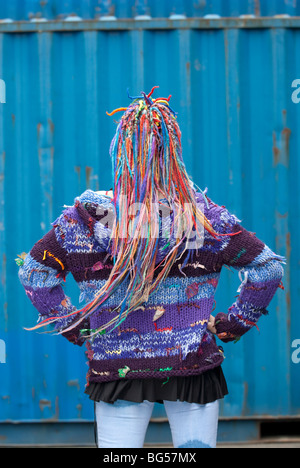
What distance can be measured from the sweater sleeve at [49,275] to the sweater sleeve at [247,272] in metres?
0.53

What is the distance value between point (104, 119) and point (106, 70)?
320 mm

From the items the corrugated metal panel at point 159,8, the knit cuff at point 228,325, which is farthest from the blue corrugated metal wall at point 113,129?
the knit cuff at point 228,325

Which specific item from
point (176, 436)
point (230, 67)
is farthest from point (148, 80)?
point (176, 436)

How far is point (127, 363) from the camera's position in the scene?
6.42 feet

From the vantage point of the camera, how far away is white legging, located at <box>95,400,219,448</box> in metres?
1.91

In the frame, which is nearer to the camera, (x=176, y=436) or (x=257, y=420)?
(x=176, y=436)

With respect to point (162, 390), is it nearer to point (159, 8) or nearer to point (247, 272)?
point (247, 272)

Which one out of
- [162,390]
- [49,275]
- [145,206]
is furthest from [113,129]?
[162,390]

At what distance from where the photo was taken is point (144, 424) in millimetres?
1943

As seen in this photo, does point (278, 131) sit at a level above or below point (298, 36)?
below

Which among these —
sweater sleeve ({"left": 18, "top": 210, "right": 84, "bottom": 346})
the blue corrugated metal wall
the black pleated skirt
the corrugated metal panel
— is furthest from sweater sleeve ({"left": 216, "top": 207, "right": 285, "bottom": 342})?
the corrugated metal panel

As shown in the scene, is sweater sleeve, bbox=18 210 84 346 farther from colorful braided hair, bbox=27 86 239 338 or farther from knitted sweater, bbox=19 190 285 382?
colorful braided hair, bbox=27 86 239 338

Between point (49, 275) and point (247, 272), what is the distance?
68 cm

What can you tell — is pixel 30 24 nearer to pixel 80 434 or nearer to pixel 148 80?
pixel 148 80
